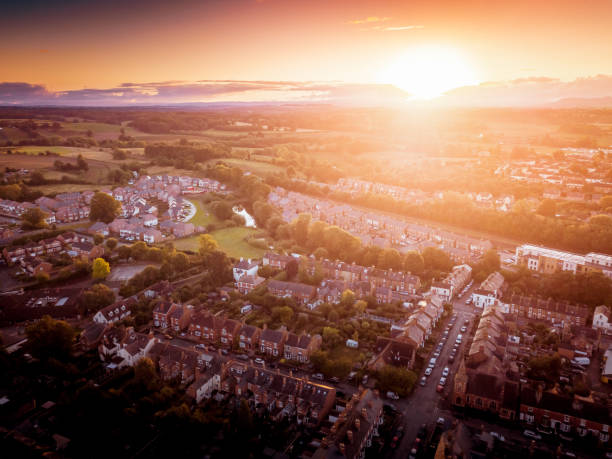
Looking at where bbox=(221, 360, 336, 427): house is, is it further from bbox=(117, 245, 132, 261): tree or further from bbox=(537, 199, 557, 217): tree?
bbox=(537, 199, 557, 217): tree

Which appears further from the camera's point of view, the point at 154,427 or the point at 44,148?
the point at 44,148

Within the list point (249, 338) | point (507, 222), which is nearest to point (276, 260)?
point (249, 338)

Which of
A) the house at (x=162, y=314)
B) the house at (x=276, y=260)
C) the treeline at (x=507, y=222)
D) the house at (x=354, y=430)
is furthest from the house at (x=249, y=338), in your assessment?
the treeline at (x=507, y=222)

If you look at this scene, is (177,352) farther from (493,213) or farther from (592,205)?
(592,205)

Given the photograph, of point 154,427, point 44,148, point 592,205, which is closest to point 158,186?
point 44,148

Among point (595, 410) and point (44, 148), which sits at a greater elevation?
point (44, 148)

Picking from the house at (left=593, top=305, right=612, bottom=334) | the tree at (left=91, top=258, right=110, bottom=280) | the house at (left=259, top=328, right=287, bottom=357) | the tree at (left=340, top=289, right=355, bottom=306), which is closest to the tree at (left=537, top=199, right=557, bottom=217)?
the house at (left=593, top=305, right=612, bottom=334)

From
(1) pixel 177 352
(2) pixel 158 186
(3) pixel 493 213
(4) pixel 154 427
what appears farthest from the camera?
(2) pixel 158 186

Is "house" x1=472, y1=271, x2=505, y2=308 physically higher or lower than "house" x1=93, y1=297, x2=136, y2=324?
lower
